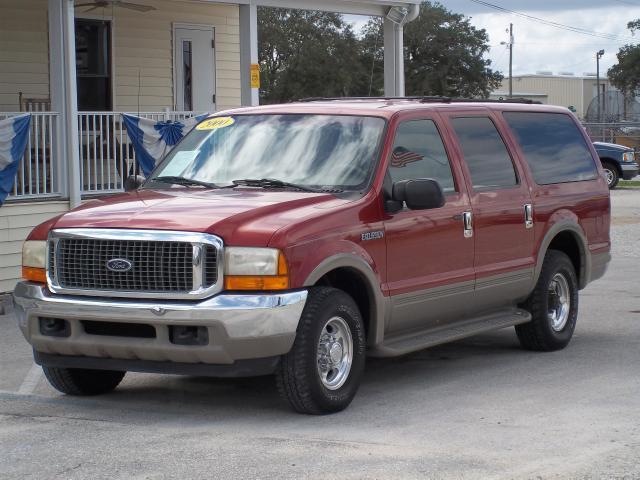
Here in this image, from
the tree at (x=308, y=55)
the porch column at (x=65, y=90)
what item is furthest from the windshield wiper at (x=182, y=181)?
the tree at (x=308, y=55)

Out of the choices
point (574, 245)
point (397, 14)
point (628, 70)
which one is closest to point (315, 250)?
point (574, 245)

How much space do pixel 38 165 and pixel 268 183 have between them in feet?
20.4

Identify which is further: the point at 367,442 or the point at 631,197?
the point at 631,197

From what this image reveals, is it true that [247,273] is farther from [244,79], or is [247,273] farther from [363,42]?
[363,42]

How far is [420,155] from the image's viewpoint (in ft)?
27.7

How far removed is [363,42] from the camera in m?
62.0

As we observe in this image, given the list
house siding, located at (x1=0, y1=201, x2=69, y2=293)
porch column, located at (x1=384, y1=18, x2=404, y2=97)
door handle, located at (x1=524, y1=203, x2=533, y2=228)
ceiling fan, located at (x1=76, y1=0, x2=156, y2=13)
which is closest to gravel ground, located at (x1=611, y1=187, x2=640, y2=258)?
porch column, located at (x1=384, y1=18, x2=404, y2=97)

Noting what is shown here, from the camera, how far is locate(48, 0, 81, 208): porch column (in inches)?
539

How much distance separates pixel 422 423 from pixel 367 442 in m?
0.58

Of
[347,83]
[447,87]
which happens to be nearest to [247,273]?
[347,83]

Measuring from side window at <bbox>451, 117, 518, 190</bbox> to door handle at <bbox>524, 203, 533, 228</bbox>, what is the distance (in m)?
0.21

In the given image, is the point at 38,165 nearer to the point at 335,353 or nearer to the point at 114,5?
the point at 114,5

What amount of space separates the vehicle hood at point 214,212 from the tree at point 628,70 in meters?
66.1

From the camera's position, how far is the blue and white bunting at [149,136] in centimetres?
1470
